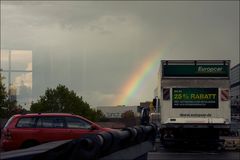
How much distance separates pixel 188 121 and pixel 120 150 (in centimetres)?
1729

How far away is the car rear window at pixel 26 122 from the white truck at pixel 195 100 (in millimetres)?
5847

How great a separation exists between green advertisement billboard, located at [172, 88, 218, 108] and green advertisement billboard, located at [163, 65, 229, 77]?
63cm

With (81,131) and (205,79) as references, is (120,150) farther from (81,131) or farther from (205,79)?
(205,79)

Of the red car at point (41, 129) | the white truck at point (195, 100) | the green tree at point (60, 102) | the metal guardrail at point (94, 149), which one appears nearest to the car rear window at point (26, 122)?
the red car at point (41, 129)

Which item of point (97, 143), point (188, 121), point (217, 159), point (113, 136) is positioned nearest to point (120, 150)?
point (113, 136)

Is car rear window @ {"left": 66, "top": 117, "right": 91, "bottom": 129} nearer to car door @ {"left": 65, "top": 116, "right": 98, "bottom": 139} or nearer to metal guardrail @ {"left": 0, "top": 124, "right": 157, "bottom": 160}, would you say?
car door @ {"left": 65, "top": 116, "right": 98, "bottom": 139}

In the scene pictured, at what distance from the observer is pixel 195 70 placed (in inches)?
862

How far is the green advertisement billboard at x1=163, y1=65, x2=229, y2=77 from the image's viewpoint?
21.8m

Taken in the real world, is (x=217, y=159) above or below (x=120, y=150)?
below

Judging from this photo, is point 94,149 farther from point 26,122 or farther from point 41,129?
point 26,122

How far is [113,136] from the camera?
13.2 feet

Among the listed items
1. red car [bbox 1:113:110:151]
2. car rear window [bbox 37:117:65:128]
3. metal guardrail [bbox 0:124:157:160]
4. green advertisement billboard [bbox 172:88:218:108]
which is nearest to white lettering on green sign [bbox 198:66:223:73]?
green advertisement billboard [bbox 172:88:218:108]

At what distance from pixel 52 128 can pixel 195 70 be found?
22.9ft

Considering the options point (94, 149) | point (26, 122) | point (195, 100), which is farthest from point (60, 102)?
point (94, 149)
